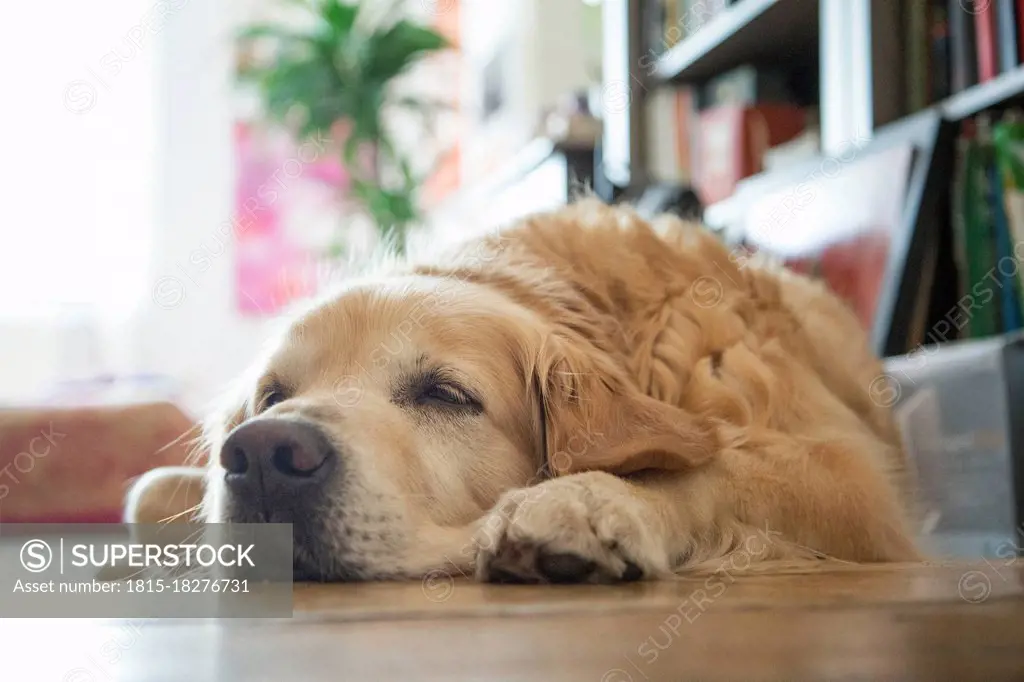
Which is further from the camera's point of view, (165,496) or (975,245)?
(975,245)

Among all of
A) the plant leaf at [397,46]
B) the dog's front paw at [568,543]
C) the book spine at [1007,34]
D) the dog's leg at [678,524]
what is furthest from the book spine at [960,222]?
the plant leaf at [397,46]

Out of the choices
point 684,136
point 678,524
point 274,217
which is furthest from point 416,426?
point 274,217

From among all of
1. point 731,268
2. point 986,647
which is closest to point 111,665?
point 986,647

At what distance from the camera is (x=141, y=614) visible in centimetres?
96

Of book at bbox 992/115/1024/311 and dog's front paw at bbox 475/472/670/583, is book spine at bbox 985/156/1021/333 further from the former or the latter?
dog's front paw at bbox 475/472/670/583

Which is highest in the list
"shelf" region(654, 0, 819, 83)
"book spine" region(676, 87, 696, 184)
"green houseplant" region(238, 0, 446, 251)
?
"green houseplant" region(238, 0, 446, 251)

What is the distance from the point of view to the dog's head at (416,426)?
1.22 m

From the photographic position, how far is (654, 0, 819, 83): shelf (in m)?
3.32

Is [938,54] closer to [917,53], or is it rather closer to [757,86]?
[917,53]

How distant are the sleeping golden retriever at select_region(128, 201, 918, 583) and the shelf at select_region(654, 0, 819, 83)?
162 cm

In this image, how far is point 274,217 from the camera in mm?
8070

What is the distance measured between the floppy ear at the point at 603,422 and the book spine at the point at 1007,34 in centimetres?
→ 152

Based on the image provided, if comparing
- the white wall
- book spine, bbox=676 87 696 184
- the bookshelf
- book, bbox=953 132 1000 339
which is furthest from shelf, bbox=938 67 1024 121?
the white wall

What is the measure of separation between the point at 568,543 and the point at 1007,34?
6.71ft
